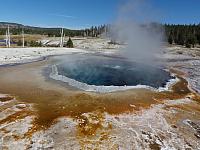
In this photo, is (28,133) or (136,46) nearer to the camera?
(28,133)

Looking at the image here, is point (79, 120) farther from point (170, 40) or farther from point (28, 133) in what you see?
point (170, 40)

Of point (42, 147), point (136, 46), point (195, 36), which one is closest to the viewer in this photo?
point (42, 147)

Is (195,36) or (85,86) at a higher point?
(195,36)

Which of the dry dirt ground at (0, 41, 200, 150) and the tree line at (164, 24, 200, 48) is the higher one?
the tree line at (164, 24, 200, 48)

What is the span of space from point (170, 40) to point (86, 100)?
2228 inches

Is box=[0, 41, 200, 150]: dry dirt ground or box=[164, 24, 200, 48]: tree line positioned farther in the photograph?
box=[164, 24, 200, 48]: tree line

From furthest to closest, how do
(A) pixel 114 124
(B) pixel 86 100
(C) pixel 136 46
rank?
(C) pixel 136 46 < (B) pixel 86 100 < (A) pixel 114 124

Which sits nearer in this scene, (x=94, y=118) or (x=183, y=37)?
(x=94, y=118)

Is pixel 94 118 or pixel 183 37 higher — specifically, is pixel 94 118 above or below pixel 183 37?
below

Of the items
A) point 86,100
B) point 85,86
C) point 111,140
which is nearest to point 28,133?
point 111,140

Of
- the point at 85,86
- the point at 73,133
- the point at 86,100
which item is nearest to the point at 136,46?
the point at 85,86

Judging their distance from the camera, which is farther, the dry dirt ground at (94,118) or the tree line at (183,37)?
the tree line at (183,37)

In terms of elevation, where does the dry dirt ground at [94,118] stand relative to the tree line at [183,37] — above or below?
below

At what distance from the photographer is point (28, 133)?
318 inches
